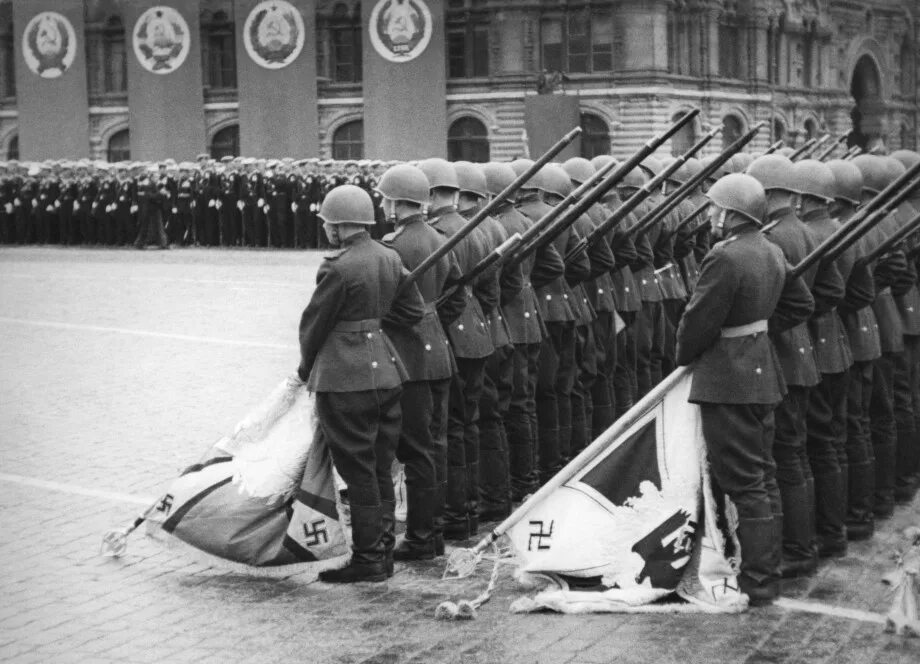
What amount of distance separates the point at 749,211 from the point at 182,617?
3132 millimetres

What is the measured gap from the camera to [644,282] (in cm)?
1072

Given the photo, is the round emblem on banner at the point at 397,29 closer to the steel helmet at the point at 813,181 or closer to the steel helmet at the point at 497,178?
the steel helmet at the point at 497,178

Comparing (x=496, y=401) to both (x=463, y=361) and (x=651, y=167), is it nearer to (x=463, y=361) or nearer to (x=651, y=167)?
(x=463, y=361)

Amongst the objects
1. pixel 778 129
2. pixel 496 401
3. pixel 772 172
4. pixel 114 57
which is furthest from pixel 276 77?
pixel 772 172

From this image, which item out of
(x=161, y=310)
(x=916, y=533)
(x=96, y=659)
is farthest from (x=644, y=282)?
(x=161, y=310)

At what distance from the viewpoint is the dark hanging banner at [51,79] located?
52750 mm

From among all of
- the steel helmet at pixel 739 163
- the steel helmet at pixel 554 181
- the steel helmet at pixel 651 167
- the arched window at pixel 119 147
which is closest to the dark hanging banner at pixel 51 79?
the arched window at pixel 119 147

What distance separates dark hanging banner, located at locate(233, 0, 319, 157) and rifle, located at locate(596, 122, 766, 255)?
40.4 metres

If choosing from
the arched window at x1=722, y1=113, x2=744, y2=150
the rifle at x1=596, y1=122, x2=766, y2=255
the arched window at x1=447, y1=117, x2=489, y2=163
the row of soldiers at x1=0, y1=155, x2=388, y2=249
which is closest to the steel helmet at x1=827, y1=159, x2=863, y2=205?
the rifle at x1=596, y1=122, x2=766, y2=255

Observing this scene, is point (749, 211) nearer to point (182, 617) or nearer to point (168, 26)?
point (182, 617)

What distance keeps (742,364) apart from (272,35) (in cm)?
4473

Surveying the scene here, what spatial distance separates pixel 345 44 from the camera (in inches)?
2052

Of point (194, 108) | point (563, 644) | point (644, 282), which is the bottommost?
point (563, 644)

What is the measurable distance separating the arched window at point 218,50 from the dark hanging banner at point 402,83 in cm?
622
